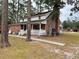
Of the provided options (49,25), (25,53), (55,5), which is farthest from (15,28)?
(25,53)

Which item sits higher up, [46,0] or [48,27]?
[46,0]

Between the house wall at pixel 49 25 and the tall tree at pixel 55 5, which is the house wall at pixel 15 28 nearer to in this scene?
the house wall at pixel 49 25

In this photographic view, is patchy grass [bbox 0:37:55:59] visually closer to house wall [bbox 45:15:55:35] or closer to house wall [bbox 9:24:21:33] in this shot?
house wall [bbox 45:15:55:35]

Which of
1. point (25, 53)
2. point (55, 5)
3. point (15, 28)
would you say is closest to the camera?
point (25, 53)

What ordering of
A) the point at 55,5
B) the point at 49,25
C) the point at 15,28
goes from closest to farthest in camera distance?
the point at 55,5 < the point at 49,25 < the point at 15,28

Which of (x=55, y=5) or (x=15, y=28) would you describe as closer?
(x=55, y=5)

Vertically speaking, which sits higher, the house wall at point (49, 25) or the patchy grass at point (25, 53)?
the house wall at point (49, 25)

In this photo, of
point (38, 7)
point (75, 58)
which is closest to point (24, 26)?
point (38, 7)

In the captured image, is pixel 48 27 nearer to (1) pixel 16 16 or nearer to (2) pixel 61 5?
(2) pixel 61 5

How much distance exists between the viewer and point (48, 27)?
36500 millimetres

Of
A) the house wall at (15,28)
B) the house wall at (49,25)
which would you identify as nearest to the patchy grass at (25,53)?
the house wall at (49,25)

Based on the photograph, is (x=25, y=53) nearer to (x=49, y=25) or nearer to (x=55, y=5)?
(x=55, y=5)

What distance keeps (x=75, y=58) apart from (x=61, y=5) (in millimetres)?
25378

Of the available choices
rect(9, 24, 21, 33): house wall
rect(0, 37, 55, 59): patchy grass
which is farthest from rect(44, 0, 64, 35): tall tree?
rect(0, 37, 55, 59): patchy grass
